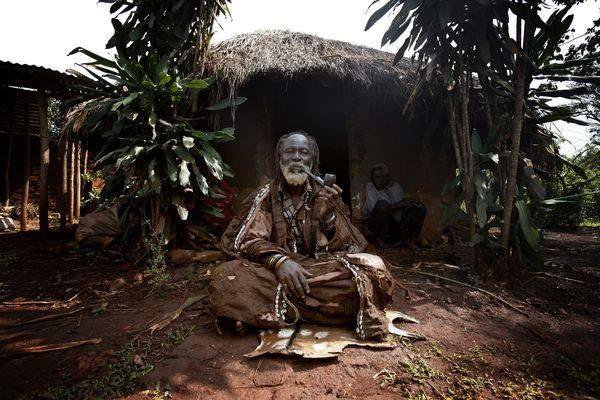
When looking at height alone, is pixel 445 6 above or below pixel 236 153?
above

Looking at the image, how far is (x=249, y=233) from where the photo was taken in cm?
215

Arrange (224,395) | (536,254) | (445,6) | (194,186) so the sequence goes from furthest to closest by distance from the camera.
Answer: (194,186), (536,254), (445,6), (224,395)

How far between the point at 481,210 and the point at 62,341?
11.3ft

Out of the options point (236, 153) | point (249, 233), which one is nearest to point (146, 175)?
point (236, 153)

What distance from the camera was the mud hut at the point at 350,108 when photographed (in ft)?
16.1

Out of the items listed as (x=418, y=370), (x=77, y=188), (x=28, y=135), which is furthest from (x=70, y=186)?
(x=418, y=370)

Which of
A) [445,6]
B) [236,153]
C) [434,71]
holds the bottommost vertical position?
[236,153]

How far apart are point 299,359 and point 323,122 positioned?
24.2 feet

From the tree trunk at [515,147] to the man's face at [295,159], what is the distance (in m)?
2.06

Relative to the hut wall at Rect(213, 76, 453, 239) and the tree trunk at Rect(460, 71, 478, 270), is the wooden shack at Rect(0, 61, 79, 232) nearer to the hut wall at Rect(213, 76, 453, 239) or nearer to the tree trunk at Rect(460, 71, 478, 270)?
the hut wall at Rect(213, 76, 453, 239)

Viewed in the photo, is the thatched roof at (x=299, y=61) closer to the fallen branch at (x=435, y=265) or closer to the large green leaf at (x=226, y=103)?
the large green leaf at (x=226, y=103)

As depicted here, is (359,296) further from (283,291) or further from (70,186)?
(70,186)

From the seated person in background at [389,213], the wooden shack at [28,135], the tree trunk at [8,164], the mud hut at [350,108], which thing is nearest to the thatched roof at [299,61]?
the mud hut at [350,108]

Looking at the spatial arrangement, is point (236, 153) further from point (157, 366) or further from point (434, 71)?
point (157, 366)
